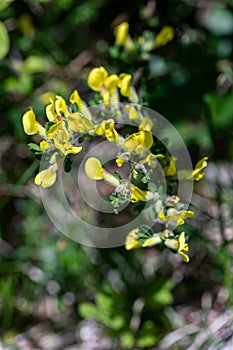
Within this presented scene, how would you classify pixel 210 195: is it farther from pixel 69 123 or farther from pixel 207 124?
pixel 69 123

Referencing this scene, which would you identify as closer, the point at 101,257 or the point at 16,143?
the point at 101,257

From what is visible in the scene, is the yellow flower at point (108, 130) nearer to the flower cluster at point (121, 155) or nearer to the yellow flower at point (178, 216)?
the flower cluster at point (121, 155)

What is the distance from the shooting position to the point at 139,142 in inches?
62.3

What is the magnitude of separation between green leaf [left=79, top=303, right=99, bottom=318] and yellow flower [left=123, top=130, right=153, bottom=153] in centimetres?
92

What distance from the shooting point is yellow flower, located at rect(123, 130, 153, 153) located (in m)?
1.57

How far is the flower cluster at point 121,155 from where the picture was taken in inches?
61.4

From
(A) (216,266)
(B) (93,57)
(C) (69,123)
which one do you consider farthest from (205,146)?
(C) (69,123)

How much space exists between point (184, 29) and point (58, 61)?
24.4 inches

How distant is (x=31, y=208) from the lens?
8.66ft

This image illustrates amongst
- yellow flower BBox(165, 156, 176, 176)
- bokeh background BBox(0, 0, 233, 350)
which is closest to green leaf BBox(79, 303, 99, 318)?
bokeh background BBox(0, 0, 233, 350)

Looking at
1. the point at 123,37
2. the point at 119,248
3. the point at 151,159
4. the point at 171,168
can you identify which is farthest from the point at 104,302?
the point at 123,37

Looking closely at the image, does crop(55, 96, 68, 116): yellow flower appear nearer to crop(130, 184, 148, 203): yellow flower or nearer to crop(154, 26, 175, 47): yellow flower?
crop(130, 184, 148, 203): yellow flower

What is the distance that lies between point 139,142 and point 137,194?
0.50 ft

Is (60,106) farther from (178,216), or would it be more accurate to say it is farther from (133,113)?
(178,216)
